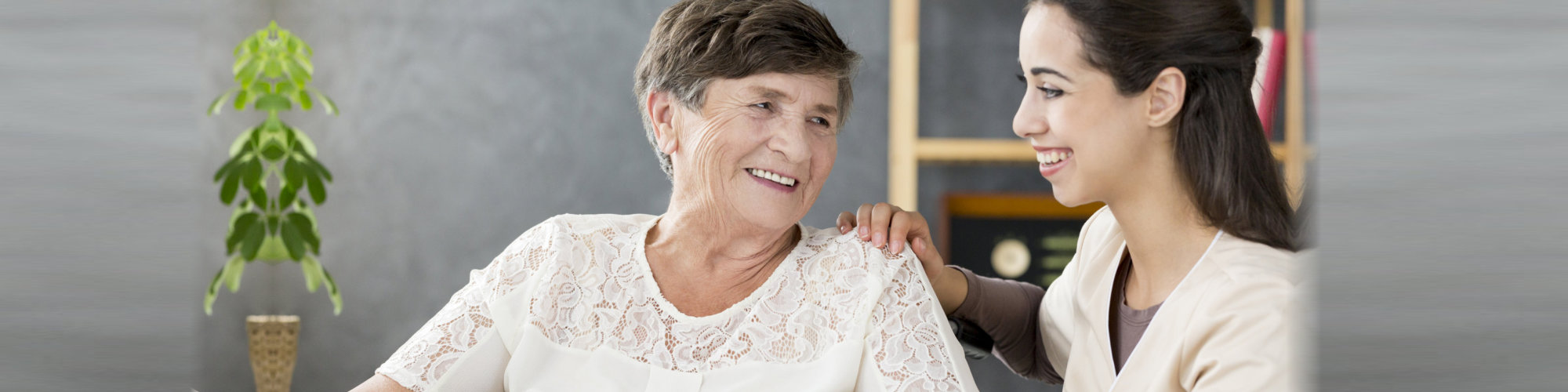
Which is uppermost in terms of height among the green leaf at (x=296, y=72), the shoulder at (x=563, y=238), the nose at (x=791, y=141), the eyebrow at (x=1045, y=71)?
the green leaf at (x=296, y=72)

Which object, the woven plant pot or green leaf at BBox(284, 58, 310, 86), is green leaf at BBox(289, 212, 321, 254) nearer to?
the woven plant pot

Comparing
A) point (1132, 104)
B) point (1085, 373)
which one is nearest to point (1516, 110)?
point (1132, 104)

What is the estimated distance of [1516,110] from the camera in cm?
35

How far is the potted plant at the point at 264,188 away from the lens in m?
2.80

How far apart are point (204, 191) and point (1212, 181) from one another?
3.06m

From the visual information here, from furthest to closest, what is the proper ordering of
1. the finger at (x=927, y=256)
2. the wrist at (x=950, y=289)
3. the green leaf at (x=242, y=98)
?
the green leaf at (x=242, y=98) → the wrist at (x=950, y=289) → the finger at (x=927, y=256)

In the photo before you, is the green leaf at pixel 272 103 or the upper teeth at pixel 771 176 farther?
the green leaf at pixel 272 103

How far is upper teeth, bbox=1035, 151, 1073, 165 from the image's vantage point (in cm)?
124

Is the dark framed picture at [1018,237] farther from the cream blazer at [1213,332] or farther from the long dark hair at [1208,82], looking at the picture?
the long dark hair at [1208,82]

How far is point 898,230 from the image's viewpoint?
1333 millimetres

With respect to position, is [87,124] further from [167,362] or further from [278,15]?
[278,15]

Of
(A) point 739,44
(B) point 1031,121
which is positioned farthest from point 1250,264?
(A) point 739,44

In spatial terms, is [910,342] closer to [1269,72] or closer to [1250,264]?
[1250,264]

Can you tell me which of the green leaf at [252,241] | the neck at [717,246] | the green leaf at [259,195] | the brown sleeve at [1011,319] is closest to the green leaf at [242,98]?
the green leaf at [259,195]
